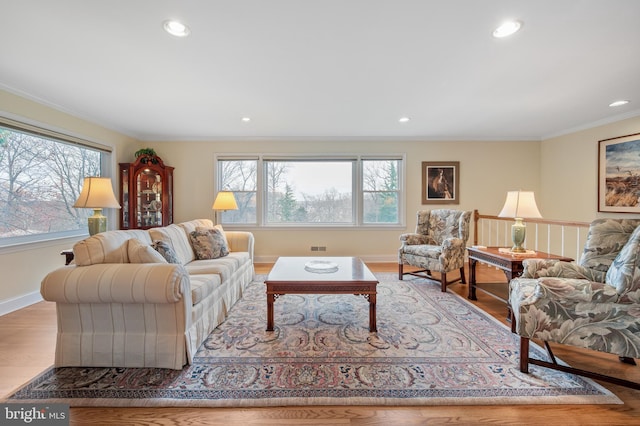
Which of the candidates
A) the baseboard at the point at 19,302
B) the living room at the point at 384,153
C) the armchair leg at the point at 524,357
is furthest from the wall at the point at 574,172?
the baseboard at the point at 19,302

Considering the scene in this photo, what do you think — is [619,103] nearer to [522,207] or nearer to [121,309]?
[522,207]

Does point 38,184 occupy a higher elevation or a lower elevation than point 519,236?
higher

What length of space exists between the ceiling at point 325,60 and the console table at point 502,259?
5.67 feet

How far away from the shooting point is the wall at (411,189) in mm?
4949

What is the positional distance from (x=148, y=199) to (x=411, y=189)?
4655 millimetres

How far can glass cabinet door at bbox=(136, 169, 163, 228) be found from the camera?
175 inches

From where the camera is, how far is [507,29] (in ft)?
6.06

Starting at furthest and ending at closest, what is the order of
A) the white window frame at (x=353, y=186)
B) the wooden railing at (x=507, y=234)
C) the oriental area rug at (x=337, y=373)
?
the white window frame at (x=353, y=186)
the wooden railing at (x=507, y=234)
the oriental area rug at (x=337, y=373)

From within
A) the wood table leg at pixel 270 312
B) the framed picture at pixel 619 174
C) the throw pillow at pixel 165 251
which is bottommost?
the wood table leg at pixel 270 312

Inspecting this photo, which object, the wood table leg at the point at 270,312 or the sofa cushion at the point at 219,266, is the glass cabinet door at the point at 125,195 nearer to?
the sofa cushion at the point at 219,266

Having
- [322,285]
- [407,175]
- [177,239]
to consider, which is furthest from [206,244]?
[407,175]

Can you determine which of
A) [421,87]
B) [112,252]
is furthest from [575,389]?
[112,252]

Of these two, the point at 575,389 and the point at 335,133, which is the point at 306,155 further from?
the point at 575,389

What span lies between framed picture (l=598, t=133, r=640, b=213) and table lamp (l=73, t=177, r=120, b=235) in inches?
250
